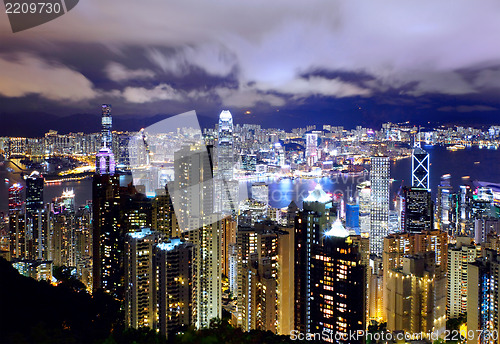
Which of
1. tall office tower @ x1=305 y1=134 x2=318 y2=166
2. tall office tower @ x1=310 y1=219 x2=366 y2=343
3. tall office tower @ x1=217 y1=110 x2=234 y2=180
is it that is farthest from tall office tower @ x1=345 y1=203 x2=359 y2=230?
tall office tower @ x1=310 y1=219 x2=366 y2=343

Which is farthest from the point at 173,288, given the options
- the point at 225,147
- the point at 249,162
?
the point at 249,162

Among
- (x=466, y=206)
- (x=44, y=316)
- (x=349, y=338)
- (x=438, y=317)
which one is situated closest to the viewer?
(x=44, y=316)

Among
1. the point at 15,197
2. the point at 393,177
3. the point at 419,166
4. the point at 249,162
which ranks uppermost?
the point at 249,162

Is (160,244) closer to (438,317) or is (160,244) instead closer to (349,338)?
(349,338)

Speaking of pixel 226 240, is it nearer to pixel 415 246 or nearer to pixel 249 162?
pixel 415 246

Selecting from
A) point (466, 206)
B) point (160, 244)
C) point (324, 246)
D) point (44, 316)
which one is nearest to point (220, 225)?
point (160, 244)

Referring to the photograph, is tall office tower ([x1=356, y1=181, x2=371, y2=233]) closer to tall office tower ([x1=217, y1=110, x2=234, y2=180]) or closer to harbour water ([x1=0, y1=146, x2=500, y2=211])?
harbour water ([x1=0, y1=146, x2=500, y2=211])
